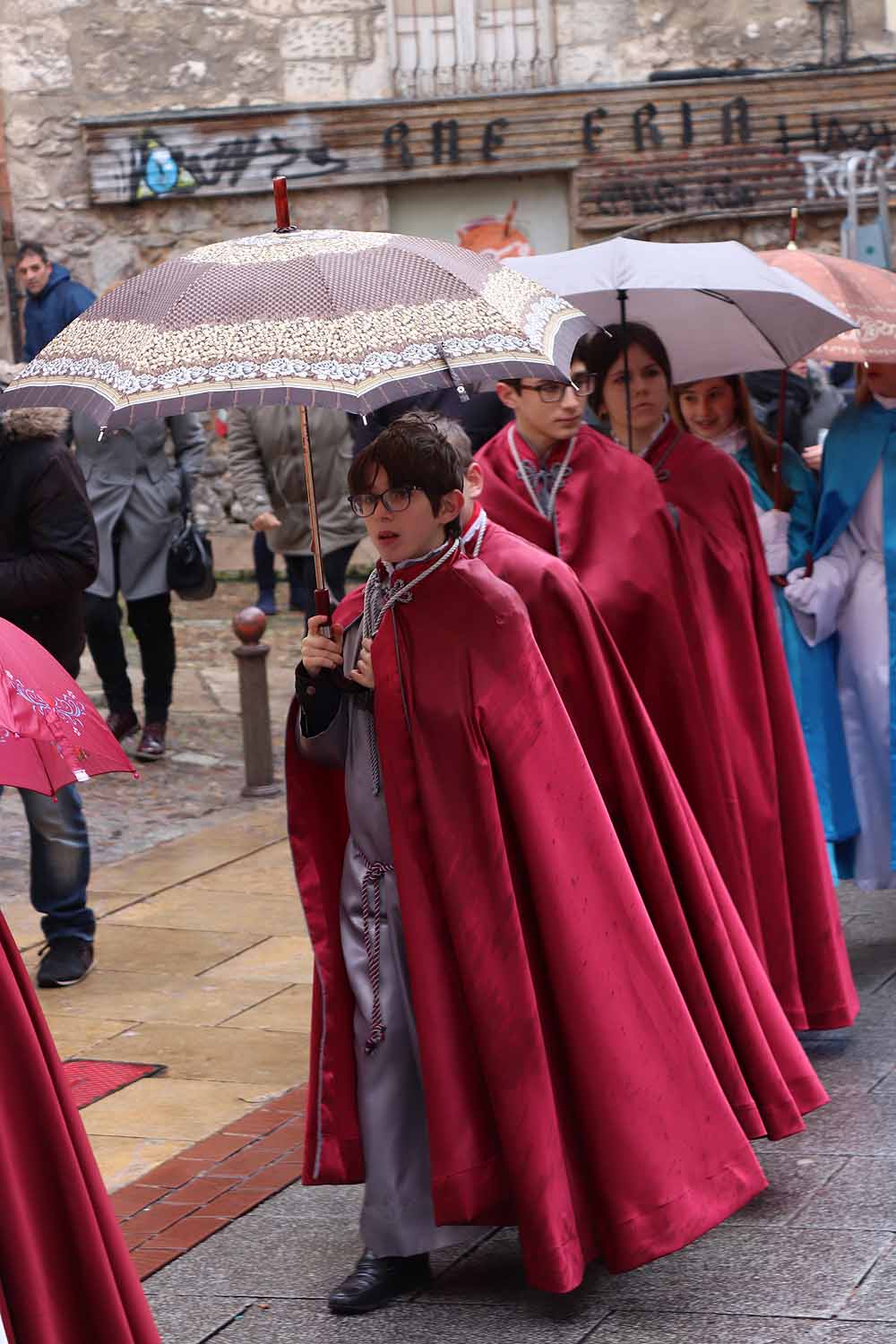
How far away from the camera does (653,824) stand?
4121 millimetres

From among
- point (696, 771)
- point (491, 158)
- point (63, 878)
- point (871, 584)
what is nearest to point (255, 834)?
point (63, 878)

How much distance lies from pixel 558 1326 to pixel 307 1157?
58cm

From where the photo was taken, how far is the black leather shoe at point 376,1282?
152 inches

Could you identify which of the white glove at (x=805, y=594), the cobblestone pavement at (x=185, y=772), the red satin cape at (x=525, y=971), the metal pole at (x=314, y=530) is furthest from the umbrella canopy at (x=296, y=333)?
the cobblestone pavement at (x=185, y=772)

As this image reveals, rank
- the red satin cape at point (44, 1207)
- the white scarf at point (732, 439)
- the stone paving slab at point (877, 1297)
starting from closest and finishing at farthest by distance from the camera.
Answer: the red satin cape at point (44, 1207)
the stone paving slab at point (877, 1297)
the white scarf at point (732, 439)

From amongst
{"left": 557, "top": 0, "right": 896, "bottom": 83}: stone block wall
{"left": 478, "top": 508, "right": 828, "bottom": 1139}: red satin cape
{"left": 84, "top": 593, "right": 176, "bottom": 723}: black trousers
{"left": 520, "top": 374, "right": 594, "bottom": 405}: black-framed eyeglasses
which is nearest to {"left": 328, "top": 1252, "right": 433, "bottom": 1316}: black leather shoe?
{"left": 478, "top": 508, "right": 828, "bottom": 1139}: red satin cape

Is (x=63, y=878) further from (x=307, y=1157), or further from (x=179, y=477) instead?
(x=179, y=477)

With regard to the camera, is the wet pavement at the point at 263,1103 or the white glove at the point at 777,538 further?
the white glove at the point at 777,538

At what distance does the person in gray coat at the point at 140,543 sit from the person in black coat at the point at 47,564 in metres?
3.19

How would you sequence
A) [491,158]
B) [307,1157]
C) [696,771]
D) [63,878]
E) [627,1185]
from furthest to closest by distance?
[491,158] < [63,878] < [696,771] < [307,1157] < [627,1185]

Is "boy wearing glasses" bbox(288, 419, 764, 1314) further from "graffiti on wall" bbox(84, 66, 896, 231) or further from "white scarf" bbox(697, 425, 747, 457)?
"graffiti on wall" bbox(84, 66, 896, 231)

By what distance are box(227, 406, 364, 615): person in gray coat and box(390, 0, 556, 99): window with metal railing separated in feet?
24.0

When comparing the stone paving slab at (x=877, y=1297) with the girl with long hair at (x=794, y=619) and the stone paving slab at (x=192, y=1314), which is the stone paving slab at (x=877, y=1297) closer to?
the stone paving slab at (x=192, y=1314)

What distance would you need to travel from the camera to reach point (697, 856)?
423 centimetres
